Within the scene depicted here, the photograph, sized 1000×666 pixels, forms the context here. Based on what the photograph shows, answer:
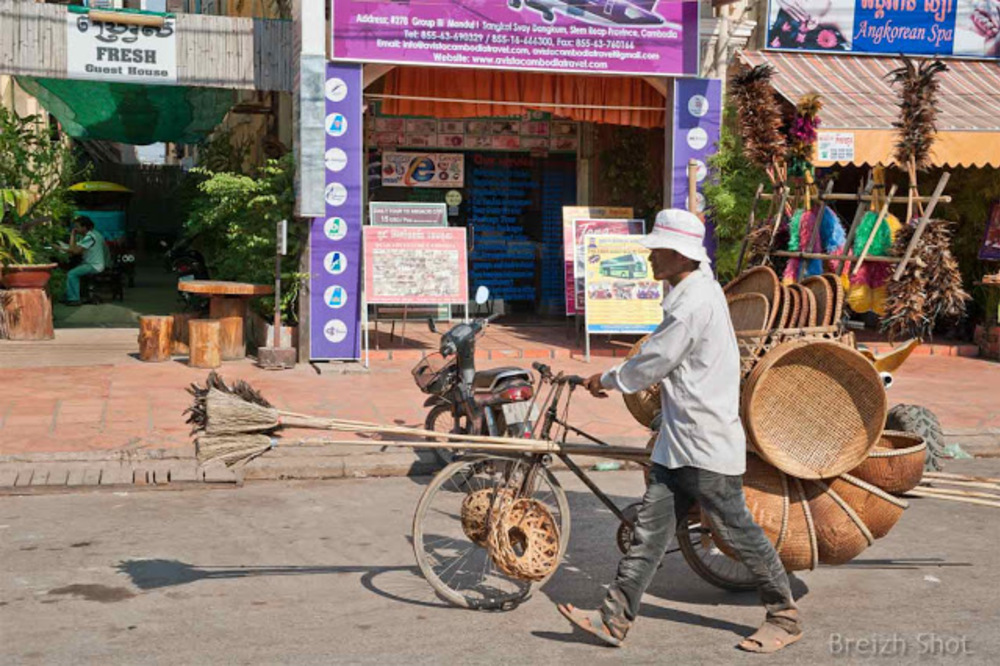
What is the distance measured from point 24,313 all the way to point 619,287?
6.94 metres

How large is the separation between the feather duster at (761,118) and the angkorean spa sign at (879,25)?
651 centimetres

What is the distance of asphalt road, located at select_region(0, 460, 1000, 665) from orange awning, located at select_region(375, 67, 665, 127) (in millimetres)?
7859

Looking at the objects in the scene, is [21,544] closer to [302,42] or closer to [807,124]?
[807,124]

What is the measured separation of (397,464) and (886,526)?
3.99 m

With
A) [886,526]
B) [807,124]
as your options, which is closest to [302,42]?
[807,124]

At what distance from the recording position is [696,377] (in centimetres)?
491

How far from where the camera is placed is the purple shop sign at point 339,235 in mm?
12289

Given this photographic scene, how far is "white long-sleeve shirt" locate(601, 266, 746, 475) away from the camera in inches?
192

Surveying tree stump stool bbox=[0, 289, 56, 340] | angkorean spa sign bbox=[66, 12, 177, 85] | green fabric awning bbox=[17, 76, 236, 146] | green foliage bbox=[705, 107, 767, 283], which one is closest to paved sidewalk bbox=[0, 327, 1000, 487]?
tree stump stool bbox=[0, 289, 56, 340]

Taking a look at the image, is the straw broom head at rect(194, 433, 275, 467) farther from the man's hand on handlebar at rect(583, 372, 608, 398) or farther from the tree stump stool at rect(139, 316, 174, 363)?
the tree stump stool at rect(139, 316, 174, 363)

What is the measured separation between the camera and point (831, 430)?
533cm

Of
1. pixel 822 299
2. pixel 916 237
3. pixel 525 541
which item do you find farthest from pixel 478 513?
pixel 916 237

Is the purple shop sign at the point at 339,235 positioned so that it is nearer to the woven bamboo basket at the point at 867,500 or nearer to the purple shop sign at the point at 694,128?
the purple shop sign at the point at 694,128

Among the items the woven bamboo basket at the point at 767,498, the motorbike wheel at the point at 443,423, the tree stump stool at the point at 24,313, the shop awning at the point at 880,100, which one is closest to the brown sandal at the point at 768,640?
the woven bamboo basket at the point at 767,498
